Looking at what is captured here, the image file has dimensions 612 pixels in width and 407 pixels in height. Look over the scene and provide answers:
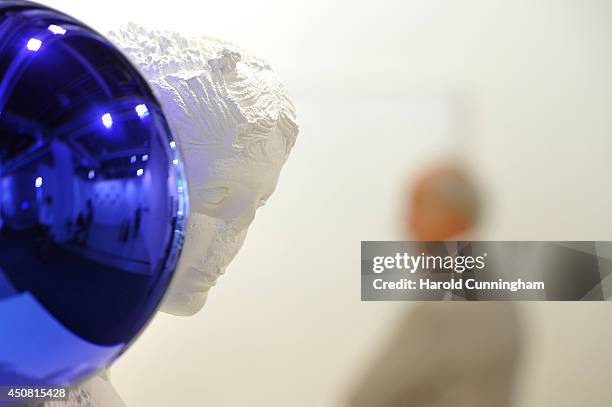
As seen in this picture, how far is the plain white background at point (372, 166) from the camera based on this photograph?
2088mm

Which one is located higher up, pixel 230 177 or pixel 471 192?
pixel 471 192

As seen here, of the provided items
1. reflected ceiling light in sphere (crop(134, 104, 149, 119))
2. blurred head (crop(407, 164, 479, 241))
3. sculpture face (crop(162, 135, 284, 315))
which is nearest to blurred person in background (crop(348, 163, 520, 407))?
blurred head (crop(407, 164, 479, 241))

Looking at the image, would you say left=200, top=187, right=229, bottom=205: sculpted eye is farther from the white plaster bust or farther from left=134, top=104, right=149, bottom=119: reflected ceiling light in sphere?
left=134, top=104, right=149, bottom=119: reflected ceiling light in sphere

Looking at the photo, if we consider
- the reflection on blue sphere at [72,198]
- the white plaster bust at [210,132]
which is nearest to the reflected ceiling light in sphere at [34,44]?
the reflection on blue sphere at [72,198]

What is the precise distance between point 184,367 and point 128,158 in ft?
6.21

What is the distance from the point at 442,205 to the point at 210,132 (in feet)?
4.55

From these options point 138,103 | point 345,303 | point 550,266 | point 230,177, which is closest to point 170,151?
point 138,103

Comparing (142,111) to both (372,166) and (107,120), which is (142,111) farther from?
(372,166)

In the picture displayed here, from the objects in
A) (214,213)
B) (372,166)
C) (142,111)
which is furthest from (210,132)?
(372,166)

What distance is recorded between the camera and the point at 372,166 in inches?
84.4

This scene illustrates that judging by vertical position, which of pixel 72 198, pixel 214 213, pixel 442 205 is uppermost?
pixel 442 205

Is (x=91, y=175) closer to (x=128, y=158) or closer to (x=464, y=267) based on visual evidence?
(x=128, y=158)

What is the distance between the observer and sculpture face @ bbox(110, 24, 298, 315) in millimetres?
912

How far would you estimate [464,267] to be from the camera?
2.08 metres
